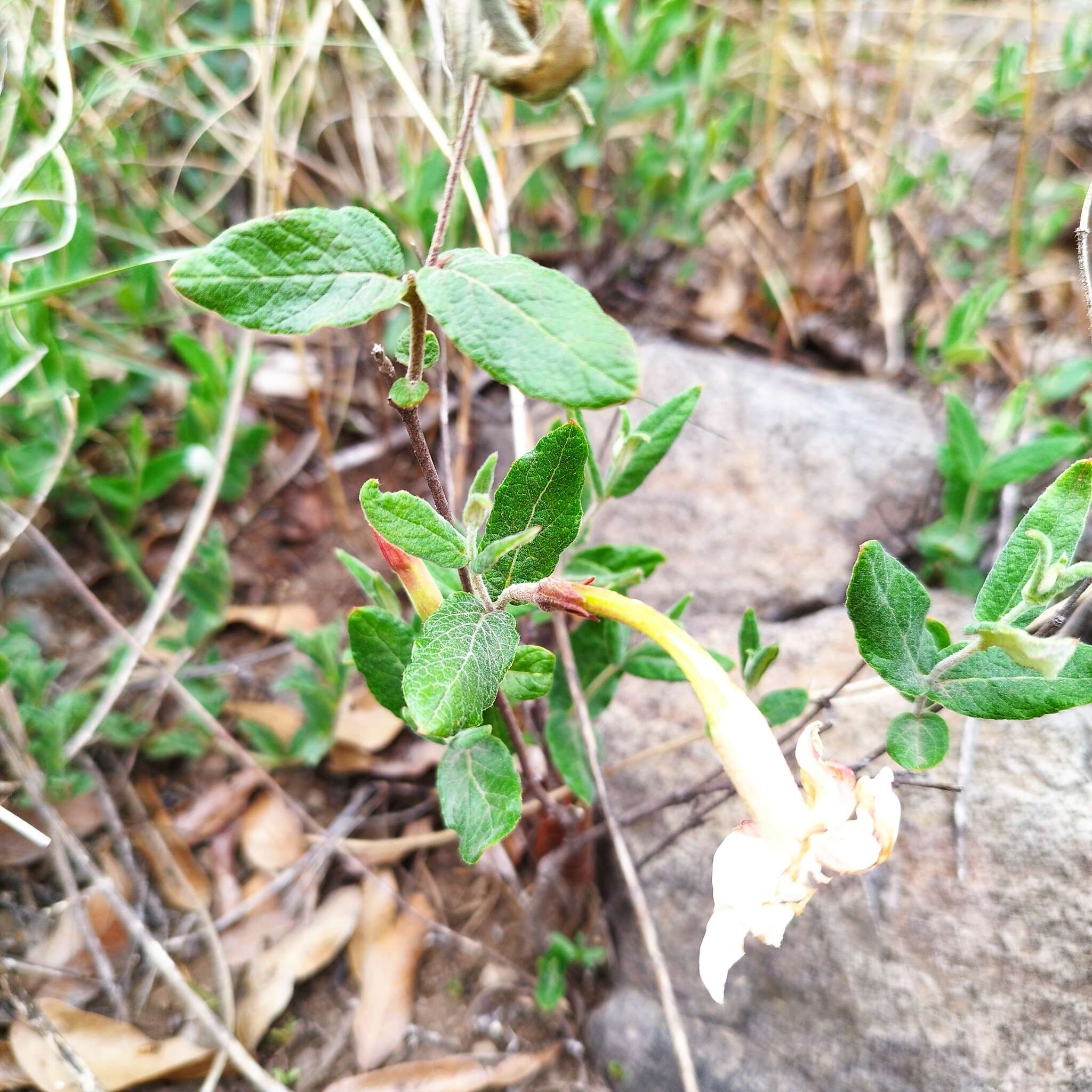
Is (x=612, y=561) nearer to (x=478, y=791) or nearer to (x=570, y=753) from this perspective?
(x=570, y=753)

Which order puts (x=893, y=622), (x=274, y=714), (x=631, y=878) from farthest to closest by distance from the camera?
(x=274, y=714), (x=631, y=878), (x=893, y=622)

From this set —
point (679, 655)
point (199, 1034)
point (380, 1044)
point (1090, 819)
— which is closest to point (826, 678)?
point (1090, 819)

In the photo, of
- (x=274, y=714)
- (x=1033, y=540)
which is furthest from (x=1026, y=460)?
(x=274, y=714)

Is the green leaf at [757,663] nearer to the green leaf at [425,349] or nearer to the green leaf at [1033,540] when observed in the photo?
the green leaf at [1033,540]

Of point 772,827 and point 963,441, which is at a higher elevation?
point 772,827

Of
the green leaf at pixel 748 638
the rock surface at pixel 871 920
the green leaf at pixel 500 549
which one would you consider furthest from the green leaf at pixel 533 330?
the rock surface at pixel 871 920

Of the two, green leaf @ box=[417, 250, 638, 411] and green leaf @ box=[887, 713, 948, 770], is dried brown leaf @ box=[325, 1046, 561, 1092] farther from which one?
green leaf @ box=[417, 250, 638, 411]

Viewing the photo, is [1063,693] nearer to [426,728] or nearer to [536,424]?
[426,728]
